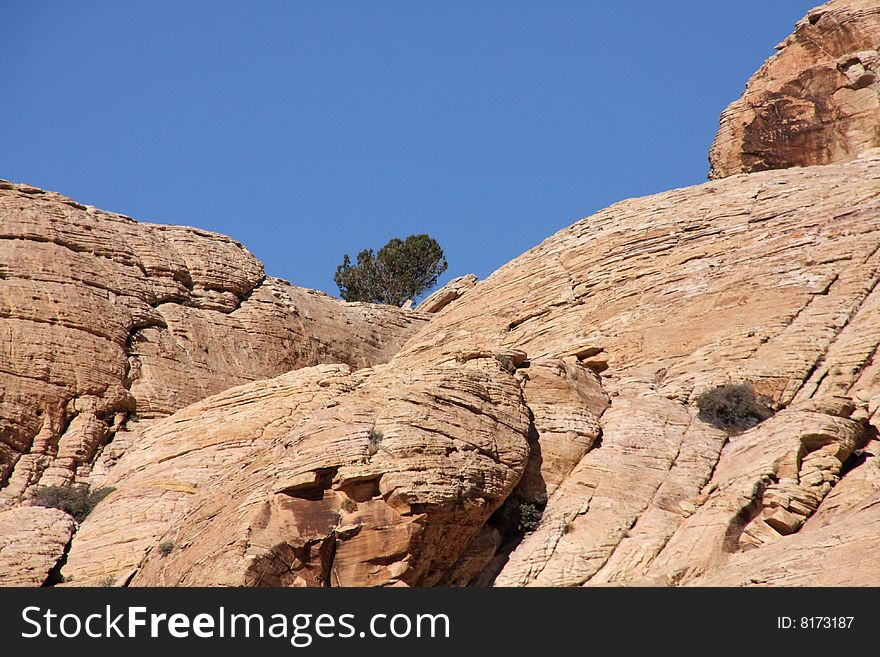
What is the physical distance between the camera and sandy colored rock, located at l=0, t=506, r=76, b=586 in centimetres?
2917

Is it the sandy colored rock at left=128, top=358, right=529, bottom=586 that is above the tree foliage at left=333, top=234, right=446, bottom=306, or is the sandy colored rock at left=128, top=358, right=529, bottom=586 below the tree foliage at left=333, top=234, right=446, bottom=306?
below

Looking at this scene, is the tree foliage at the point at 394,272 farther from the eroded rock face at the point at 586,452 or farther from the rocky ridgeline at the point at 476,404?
the eroded rock face at the point at 586,452

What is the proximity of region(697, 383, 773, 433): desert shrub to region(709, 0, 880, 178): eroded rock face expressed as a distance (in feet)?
58.2

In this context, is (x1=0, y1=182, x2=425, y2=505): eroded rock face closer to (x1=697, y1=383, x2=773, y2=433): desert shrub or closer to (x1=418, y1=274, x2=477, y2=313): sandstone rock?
(x1=418, y1=274, x2=477, y2=313): sandstone rock

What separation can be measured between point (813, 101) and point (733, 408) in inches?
815

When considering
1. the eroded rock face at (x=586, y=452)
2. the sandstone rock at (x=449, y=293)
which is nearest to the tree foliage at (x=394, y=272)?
the sandstone rock at (x=449, y=293)

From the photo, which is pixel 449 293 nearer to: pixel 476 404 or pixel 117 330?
pixel 117 330

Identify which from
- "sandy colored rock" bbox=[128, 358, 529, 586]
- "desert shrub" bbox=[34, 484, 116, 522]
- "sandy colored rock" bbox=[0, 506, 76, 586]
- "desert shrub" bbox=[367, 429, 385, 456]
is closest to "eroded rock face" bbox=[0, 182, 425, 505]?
"desert shrub" bbox=[34, 484, 116, 522]

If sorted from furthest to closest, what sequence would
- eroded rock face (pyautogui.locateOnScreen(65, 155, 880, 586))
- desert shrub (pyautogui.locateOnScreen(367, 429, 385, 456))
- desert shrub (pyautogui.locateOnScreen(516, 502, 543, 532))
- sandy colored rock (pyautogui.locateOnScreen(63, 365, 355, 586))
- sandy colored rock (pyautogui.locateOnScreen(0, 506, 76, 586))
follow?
sandy colored rock (pyautogui.locateOnScreen(63, 365, 355, 586)), sandy colored rock (pyautogui.locateOnScreen(0, 506, 76, 586)), desert shrub (pyautogui.locateOnScreen(516, 502, 543, 532)), desert shrub (pyautogui.locateOnScreen(367, 429, 385, 456)), eroded rock face (pyautogui.locateOnScreen(65, 155, 880, 586))

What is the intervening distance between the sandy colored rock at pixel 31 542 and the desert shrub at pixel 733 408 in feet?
43.6

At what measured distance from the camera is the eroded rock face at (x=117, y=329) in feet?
116

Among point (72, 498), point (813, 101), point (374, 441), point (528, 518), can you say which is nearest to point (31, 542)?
point (72, 498)

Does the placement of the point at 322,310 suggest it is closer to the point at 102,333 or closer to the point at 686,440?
the point at 102,333

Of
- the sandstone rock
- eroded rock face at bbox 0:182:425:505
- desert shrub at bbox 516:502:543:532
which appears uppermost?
the sandstone rock
